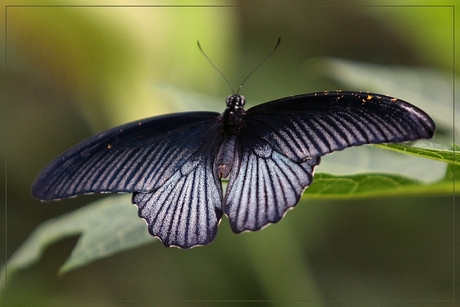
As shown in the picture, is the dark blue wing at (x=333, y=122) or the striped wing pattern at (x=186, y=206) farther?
the striped wing pattern at (x=186, y=206)

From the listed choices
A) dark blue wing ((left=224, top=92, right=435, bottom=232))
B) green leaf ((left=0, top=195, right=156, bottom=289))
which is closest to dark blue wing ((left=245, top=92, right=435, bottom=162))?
dark blue wing ((left=224, top=92, right=435, bottom=232))

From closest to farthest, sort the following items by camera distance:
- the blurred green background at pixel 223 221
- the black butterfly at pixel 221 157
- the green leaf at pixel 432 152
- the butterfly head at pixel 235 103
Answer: the green leaf at pixel 432 152
the black butterfly at pixel 221 157
the butterfly head at pixel 235 103
the blurred green background at pixel 223 221

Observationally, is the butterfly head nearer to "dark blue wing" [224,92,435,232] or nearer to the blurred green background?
"dark blue wing" [224,92,435,232]

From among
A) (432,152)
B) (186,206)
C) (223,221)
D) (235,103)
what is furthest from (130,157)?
(432,152)

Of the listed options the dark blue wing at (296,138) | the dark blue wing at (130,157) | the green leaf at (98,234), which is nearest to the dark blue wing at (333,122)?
the dark blue wing at (296,138)

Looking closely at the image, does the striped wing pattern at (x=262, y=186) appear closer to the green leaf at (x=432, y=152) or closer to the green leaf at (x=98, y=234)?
the green leaf at (x=432, y=152)

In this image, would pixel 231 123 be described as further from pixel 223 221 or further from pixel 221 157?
pixel 223 221
